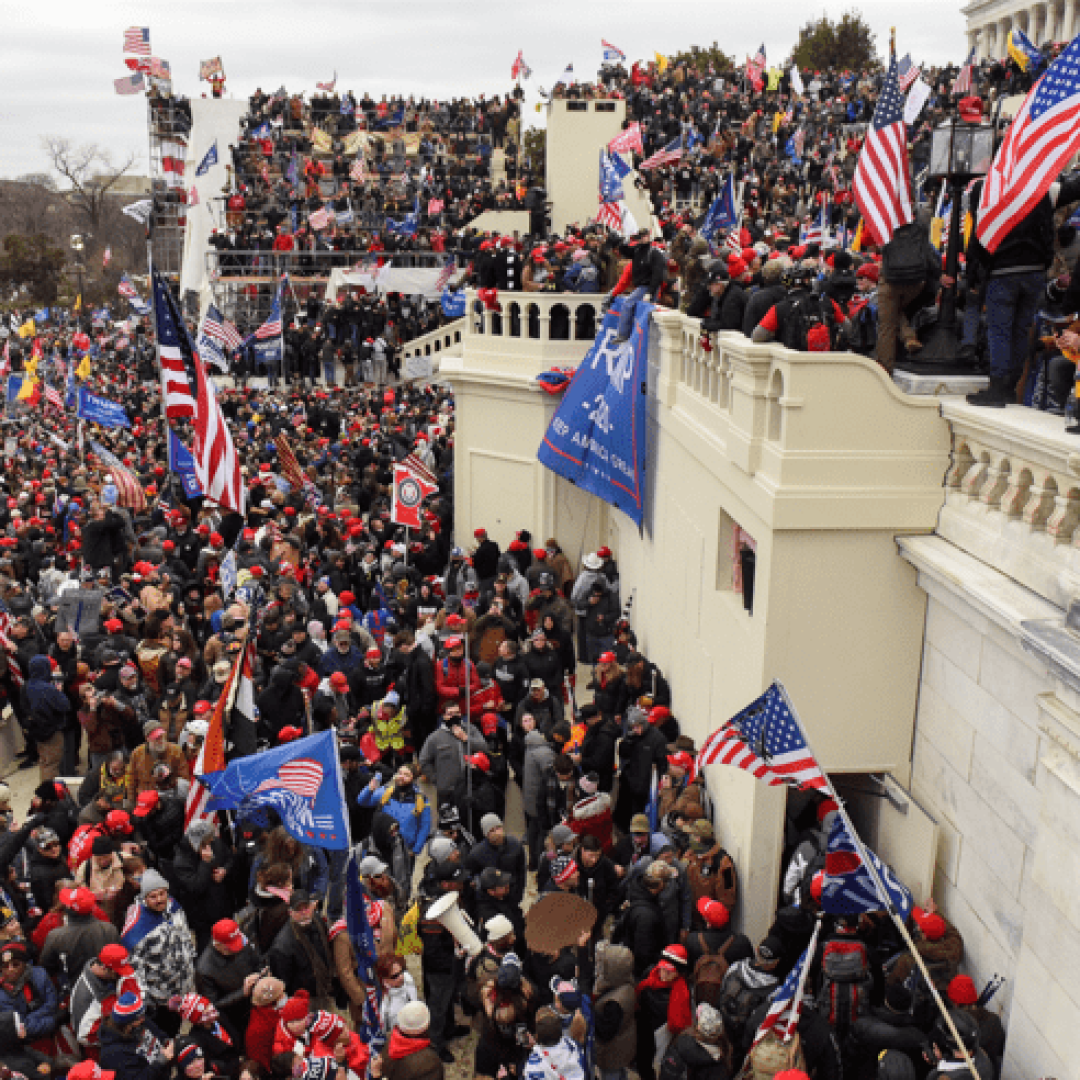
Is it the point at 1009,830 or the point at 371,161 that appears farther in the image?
the point at 371,161

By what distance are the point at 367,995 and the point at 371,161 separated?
4064 centimetres

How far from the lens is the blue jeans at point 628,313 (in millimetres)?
12906

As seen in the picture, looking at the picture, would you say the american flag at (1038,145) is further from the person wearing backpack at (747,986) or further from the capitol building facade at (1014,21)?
the capitol building facade at (1014,21)

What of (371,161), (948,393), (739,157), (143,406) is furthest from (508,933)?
(371,161)

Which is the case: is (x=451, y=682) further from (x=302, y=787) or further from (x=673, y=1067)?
(x=673, y=1067)

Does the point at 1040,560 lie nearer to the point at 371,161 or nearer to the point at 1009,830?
the point at 1009,830

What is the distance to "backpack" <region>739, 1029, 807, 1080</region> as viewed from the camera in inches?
244

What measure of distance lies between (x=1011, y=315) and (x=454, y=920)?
5210mm

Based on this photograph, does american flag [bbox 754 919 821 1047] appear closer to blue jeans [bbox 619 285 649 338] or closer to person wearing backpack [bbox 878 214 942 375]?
person wearing backpack [bbox 878 214 942 375]

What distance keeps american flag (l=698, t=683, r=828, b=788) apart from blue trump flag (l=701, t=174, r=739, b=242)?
1202cm

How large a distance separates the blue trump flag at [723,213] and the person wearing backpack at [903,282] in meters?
9.84

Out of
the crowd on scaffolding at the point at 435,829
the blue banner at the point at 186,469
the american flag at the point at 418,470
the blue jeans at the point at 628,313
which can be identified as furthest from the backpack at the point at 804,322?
the blue banner at the point at 186,469

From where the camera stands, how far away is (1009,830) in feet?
21.1

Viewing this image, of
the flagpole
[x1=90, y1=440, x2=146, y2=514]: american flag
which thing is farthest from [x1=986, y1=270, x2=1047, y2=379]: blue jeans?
[x1=90, y1=440, x2=146, y2=514]: american flag
